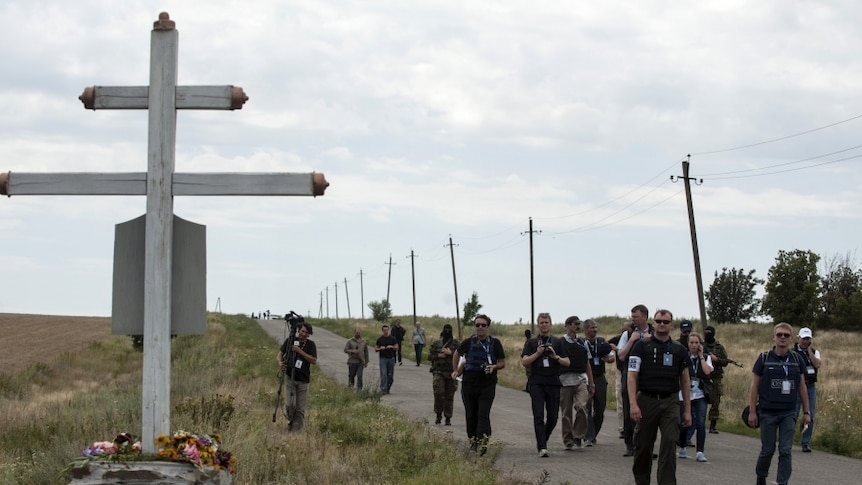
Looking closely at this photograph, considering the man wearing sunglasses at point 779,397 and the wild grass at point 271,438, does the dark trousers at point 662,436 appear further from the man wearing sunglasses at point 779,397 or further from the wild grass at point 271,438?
the wild grass at point 271,438

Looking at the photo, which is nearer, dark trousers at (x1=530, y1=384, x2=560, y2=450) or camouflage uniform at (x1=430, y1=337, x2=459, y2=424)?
dark trousers at (x1=530, y1=384, x2=560, y2=450)

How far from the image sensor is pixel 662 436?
1084cm

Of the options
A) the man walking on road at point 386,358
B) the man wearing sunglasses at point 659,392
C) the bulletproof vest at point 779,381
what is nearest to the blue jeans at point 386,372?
the man walking on road at point 386,358

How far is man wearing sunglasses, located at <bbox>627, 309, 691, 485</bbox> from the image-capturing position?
10.8 m

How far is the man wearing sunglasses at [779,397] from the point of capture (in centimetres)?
1138

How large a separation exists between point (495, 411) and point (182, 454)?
1546 centimetres

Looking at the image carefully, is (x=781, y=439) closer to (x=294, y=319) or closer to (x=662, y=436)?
(x=662, y=436)

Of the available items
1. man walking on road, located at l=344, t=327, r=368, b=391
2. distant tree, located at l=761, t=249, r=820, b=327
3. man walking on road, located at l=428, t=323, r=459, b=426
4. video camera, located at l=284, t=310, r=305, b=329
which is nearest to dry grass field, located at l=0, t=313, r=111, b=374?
man walking on road, located at l=344, t=327, r=368, b=391

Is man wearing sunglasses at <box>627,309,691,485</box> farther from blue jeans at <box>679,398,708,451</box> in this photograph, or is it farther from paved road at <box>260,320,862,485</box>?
blue jeans at <box>679,398,708,451</box>

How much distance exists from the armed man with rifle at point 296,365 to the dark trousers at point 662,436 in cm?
622

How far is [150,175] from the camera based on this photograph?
7.46m

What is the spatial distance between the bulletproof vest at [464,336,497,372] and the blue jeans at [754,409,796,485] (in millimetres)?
3893

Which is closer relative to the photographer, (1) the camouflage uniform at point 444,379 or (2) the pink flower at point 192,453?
(2) the pink flower at point 192,453

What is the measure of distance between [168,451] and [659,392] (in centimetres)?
534
